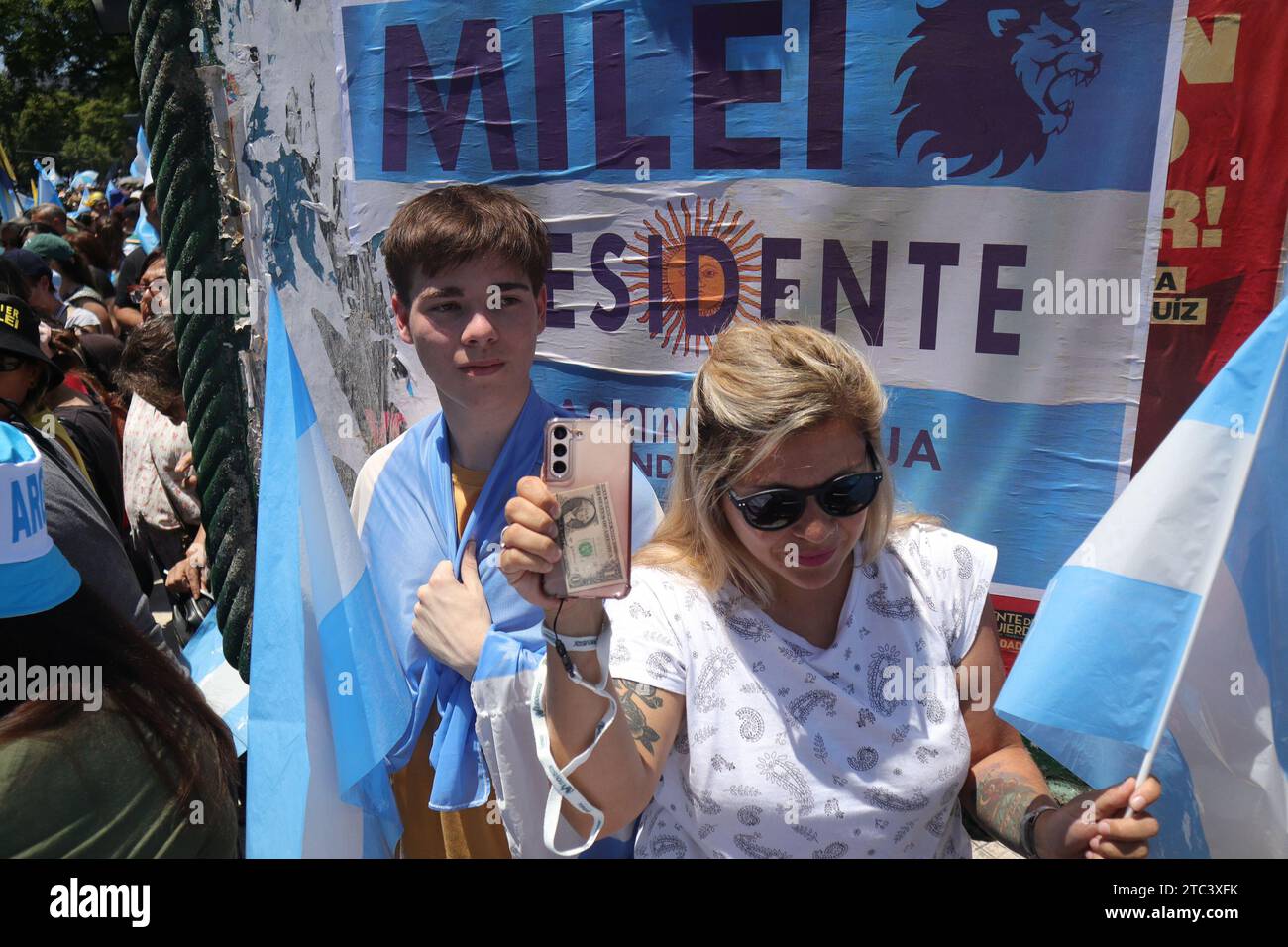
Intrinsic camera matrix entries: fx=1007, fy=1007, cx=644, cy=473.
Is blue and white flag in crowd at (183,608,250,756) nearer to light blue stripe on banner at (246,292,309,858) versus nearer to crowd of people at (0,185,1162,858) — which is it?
crowd of people at (0,185,1162,858)

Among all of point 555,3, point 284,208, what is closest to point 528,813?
point 284,208

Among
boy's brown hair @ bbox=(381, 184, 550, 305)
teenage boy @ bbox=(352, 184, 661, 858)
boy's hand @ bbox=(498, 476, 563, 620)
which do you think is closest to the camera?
boy's hand @ bbox=(498, 476, 563, 620)

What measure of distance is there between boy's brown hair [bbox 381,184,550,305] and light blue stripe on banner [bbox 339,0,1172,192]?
2.06ft

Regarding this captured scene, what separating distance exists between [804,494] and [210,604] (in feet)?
9.39

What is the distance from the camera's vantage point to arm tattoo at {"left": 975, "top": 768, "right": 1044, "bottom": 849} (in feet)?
5.26

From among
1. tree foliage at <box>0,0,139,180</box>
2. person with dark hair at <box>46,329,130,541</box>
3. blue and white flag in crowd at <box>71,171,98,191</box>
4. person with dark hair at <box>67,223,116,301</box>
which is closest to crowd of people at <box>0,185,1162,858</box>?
person with dark hair at <box>46,329,130,541</box>

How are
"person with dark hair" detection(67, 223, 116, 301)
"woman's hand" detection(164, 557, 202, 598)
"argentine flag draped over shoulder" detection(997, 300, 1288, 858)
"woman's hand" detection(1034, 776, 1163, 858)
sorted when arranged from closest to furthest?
"woman's hand" detection(1034, 776, 1163, 858)
"argentine flag draped over shoulder" detection(997, 300, 1288, 858)
"woman's hand" detection(164, 557, 202, 598)
"person with dark hair" detection(67, 223, 116, 301)

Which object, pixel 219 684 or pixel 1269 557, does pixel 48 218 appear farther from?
pixel 1269 557

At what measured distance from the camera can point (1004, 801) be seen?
64.4 inches

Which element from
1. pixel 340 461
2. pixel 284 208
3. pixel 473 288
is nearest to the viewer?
pixel 473 288

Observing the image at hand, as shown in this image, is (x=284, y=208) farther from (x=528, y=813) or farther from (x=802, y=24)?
(x=528, y=813)

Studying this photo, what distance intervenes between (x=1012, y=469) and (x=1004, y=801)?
1.01 meters

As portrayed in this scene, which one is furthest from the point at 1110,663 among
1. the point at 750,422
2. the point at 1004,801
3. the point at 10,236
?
the point at 10,236

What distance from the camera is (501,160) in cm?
263
